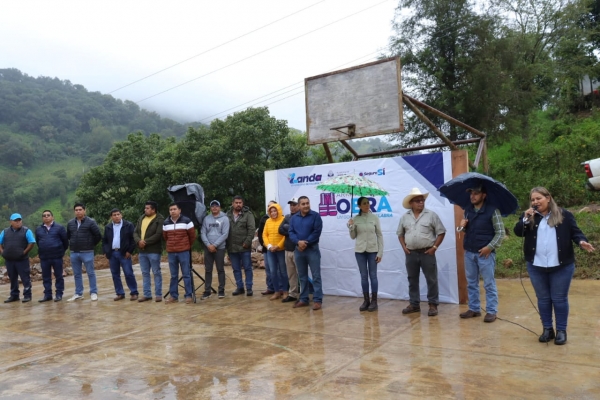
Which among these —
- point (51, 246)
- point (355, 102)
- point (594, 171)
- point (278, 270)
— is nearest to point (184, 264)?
point (278, 270)

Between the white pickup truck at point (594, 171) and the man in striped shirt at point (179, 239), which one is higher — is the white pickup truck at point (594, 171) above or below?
above

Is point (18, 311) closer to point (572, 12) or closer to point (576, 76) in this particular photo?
point (576, 76)

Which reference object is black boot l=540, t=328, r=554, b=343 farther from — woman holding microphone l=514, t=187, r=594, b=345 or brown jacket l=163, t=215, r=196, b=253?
brown jacket l=163, t=215, r=196, b=253

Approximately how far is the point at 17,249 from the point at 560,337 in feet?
27.6

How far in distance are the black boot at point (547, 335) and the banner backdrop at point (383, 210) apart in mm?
1936

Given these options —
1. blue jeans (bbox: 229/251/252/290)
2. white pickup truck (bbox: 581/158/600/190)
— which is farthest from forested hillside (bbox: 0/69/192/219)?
white pickup truck (bbox: 581/158/600/190)

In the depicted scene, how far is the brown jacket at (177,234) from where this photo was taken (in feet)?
25.3

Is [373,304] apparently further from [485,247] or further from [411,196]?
[485,247]

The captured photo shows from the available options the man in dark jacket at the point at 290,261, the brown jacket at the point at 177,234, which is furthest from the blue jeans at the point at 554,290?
the brown jacket at the point at 177,234

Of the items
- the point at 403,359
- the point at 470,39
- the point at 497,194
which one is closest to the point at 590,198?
the point at 470,39

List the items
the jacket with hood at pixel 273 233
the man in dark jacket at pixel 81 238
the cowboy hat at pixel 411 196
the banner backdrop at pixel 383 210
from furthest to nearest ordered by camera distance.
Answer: the man in dark jacket at pixel 81 238, the jacket with hood at pixel 273 233, the banner backdrop at pixel 383 210, the cowboy hat at pixel 411 196

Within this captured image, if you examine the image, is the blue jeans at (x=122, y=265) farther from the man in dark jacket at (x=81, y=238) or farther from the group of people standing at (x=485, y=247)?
the group of people standing at (x=485, y=247)

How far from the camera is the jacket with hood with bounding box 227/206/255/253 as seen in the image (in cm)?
796

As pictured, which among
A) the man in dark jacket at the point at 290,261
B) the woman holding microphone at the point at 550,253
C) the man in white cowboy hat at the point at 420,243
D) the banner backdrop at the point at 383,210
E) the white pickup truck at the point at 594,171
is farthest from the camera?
the white pickup truck at the point at 594,171
